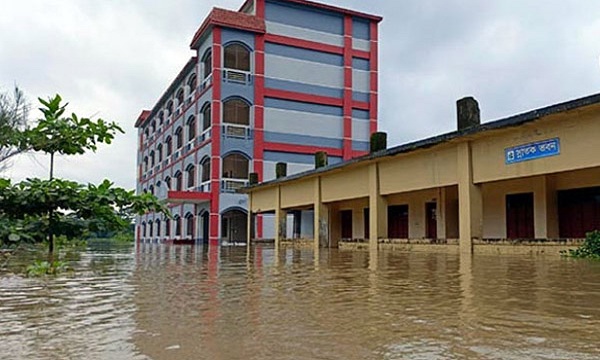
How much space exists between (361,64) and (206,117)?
10.6 m

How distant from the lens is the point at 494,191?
17.5 metres

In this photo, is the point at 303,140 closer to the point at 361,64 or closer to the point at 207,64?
the point at 361,64

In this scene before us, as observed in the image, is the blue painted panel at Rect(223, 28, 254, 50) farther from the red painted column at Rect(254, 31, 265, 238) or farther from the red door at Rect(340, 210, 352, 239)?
the red door at Rect(340, 210, 352, 239)

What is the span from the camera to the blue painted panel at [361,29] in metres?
38.5

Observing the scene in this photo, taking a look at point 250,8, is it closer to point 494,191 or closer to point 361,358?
point 494,191

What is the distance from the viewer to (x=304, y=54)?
3691 cm

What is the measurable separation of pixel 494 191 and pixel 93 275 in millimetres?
12903

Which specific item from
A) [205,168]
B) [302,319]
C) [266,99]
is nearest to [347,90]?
[266,99]

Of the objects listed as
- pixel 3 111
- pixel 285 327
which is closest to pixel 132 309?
pixel 285 327

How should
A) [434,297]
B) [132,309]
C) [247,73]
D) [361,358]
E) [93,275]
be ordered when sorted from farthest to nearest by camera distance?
1. [247,73]
2. [93,275]
3. [434,297]
4. [132,309]
5. [361,358]

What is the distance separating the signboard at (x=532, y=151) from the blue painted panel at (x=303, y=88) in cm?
2435

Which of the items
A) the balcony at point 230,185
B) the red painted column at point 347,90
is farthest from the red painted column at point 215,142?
the red painted column at point 347,90

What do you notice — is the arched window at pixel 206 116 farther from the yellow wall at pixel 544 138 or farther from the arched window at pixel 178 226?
Answer: the yellow wall at pixel 544 138

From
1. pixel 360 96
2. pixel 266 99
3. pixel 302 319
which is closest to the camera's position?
pixel 302 319
